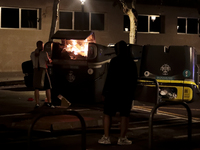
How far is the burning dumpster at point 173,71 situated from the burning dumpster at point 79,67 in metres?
1.47

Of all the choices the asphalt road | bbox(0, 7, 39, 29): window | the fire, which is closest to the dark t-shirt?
the asphalt road

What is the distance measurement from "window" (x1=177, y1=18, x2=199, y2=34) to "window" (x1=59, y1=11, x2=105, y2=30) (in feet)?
24.4

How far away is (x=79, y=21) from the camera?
3241 cm

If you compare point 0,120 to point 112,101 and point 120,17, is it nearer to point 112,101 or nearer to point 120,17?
point 112,101

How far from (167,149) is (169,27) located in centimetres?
2957

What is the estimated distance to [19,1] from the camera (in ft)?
97.6

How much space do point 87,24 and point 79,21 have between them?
0.73 metres

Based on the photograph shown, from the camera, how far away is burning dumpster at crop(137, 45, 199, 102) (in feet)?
38.8

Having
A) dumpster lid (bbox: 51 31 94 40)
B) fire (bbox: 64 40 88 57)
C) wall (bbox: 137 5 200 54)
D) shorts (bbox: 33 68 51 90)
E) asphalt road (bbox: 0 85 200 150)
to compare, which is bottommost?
asphalt road (bbox: 0 85 200 150)

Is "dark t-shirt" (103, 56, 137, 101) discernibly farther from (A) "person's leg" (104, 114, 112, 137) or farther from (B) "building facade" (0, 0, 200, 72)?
(B) "building facade" (0, 0, 200, 72)

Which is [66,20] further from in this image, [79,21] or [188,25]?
[188,25]

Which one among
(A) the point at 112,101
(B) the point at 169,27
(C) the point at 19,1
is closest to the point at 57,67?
(A) the point at 112,101

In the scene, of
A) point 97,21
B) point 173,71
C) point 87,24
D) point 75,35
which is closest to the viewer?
point 173,71

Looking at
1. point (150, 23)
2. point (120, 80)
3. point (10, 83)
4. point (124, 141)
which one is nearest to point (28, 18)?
point (150, 23)
